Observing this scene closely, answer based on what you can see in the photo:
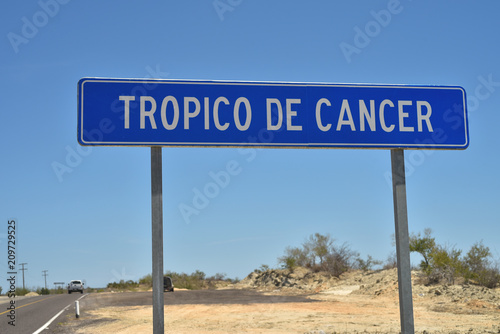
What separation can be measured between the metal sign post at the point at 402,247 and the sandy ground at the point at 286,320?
380 inches

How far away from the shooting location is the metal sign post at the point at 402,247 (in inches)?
159

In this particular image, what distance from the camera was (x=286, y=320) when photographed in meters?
17.0

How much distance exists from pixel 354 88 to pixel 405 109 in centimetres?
48

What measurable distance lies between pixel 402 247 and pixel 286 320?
45.1ft

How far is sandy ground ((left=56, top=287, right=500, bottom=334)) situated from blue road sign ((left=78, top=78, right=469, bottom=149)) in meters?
10.0

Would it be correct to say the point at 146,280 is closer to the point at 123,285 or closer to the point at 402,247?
the point at 123,285

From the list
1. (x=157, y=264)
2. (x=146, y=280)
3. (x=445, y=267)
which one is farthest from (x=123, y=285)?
(x=157, y=264)

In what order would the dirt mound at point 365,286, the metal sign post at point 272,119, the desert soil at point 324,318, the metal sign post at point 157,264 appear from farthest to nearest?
the dirt mound at point 365,286 → the desert soil at point 324,318 → the metal sign post at point 272,119 → the metal sign post at point 157,264

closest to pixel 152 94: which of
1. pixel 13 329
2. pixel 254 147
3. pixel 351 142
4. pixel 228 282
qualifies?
pixel 254 147

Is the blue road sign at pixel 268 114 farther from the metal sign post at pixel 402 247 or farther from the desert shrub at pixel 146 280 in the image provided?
the desert shrub at pixel 146 280

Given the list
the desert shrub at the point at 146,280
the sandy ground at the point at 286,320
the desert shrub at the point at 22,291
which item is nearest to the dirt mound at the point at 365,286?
the sandy ground at the point at 286,320

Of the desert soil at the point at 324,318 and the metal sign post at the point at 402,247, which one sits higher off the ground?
the metal sign post at the point at 402,247

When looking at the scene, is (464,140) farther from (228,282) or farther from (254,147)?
(228,282)

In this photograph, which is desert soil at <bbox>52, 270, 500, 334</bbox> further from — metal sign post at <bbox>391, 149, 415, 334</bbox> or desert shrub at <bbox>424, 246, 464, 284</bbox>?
metal sign post at <bbox>391, 149, 415, 334</bbox>
